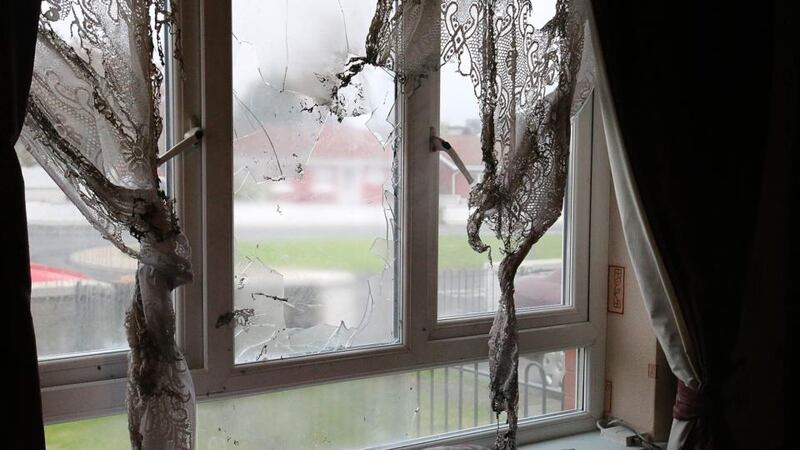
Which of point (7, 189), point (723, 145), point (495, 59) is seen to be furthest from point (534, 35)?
point (7, 189)

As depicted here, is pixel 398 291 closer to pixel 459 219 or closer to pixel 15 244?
pixel 459 219

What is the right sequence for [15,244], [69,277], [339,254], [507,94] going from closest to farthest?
[15,244], [69,277], [507,94], [339,254]

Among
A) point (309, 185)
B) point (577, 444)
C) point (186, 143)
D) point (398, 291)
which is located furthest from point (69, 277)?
point (577, 444)

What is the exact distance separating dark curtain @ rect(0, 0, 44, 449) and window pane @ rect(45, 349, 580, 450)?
36cm

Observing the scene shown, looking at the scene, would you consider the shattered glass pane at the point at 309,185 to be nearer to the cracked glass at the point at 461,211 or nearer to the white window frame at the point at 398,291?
the white window frame at the point at 398,291

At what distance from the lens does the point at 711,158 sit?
1.86 meters

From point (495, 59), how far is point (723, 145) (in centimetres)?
68

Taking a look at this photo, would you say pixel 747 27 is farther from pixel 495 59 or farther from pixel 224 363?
pixel 224 363

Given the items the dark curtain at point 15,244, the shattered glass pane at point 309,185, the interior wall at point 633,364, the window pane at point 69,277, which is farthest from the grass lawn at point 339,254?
the dark curtain at point 15,244

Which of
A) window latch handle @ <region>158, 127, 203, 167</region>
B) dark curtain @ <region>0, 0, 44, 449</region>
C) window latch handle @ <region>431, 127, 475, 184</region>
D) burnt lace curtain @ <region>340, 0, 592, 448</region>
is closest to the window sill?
burnt lace curtain @ <region>340, 0, 592, 448</region>

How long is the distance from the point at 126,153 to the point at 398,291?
0.79 metres

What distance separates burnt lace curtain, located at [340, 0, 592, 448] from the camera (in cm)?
155

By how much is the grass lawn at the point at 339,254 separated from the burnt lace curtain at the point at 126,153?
0.35m

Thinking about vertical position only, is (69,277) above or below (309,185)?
below
